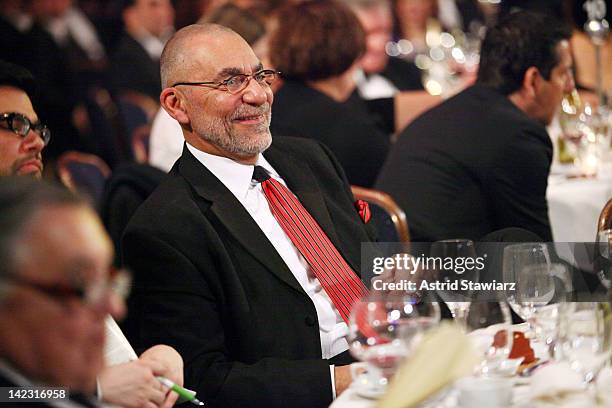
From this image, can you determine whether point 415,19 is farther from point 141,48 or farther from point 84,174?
point 84,174

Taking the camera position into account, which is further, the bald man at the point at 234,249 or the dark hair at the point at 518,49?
the dark hair at the point at 518,49

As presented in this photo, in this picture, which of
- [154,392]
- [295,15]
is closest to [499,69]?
[295,15]

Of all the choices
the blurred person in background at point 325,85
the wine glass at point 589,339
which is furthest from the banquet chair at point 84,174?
the wine glass at point 589,339

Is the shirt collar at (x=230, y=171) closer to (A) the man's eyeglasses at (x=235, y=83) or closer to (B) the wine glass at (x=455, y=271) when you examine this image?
(A) the man's eyeglasses at (x=235, y=83)

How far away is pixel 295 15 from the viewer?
4.55 m

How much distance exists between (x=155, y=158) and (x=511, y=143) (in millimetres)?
1563

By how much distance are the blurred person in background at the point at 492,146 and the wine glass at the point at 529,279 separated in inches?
53.0

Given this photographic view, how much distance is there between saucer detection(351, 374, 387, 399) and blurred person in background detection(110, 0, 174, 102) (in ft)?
19.1

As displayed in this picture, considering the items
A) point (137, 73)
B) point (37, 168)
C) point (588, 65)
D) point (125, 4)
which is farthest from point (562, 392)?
point (125, 4)

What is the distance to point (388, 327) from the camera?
181 cm

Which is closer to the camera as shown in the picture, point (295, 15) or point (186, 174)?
point (186, 174)

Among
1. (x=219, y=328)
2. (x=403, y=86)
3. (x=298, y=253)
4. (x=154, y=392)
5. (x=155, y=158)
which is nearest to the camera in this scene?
(x=154, y=392)

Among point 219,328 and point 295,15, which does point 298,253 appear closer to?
point 219,328

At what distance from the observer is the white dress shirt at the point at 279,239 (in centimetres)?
263
